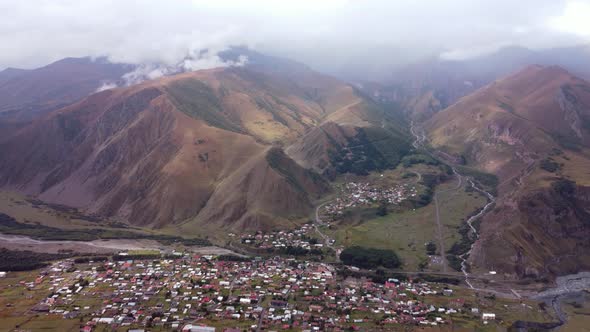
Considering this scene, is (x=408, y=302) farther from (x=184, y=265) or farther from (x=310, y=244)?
(x=184, y=265)

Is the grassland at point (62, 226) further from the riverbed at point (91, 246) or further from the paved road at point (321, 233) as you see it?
the paved road at point (321, 233)

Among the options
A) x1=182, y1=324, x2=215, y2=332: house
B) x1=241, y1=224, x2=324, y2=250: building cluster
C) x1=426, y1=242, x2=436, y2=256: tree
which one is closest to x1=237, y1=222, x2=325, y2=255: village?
x1=241, y1=224, x2=324, y2=250: building cluster

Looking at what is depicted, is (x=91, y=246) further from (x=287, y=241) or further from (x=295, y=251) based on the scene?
(x=295, y=251)

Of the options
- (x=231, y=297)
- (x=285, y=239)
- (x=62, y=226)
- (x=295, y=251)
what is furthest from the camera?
(x=62, y=226)

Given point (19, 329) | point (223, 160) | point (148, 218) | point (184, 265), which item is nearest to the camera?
point (19, 329)

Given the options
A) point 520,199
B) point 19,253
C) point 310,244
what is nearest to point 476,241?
point 520,199

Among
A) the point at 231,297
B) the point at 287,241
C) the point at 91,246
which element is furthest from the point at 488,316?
the point at 91,246

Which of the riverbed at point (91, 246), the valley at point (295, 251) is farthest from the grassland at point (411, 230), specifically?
the riverbed at point (91, 246)
